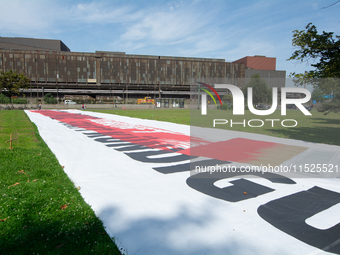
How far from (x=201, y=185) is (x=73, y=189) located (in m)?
2.47

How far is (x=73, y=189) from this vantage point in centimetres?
436

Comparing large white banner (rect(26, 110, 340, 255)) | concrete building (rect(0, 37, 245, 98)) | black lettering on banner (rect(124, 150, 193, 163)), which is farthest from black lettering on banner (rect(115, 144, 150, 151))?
concrete building (rect(0, 37, 245, 98))

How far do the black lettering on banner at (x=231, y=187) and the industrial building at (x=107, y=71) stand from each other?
7544 cm

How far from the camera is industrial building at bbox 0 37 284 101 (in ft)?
278

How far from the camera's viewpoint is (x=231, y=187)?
15.3 ft

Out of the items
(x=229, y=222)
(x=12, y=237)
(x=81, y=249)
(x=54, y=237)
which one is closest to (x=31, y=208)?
(x=12, y=237)

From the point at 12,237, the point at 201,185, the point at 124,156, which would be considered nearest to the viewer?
the point at 12,237

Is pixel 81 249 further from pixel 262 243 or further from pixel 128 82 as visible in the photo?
pixel 128 82

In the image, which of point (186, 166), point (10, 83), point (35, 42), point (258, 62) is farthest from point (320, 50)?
point (258, 62)

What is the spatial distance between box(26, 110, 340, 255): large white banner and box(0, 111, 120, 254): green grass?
0.22 m

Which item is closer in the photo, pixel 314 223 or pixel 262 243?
pixel 262 243

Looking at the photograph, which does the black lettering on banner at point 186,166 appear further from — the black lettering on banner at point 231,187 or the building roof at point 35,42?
the building roof at point 35,42

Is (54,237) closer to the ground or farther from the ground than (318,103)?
closer to the ground

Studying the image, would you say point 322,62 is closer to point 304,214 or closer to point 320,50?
point 320,50
